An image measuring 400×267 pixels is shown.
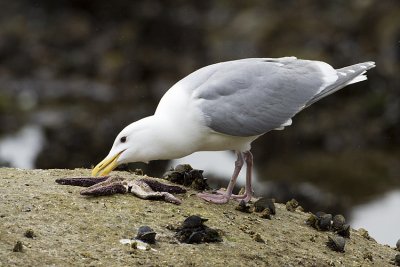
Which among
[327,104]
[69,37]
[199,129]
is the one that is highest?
[69,37]

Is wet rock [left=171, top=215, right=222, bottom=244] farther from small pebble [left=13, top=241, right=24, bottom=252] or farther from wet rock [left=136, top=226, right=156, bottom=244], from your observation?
small pebble [left=13, top=241, right=24, bottom=252]

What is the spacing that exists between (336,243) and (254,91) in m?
1.64

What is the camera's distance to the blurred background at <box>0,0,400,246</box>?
1800 cm

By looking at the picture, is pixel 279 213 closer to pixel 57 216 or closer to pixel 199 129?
pixel 199 129

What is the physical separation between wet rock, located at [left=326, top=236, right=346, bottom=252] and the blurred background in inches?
246

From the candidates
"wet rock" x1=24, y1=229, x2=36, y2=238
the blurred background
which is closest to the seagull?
"wet rock" x1=24, y1=229, x2=36, y2=238

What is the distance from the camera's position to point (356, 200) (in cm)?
1695

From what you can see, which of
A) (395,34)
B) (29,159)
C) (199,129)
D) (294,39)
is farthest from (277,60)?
(294,39)

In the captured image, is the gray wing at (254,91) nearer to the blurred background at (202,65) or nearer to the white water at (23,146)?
the blurred background at (202,65)

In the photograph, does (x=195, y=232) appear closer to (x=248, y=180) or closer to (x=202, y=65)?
(x=248, y=180)

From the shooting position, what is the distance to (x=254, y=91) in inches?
332

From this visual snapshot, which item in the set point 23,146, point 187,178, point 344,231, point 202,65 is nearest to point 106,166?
point 187,178

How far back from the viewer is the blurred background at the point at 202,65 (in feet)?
59.1

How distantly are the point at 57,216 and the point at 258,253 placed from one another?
1.55 metres
